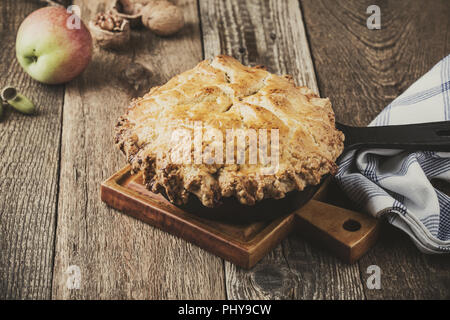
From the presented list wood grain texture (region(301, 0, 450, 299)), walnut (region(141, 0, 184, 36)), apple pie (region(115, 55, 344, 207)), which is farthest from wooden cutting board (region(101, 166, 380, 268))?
walnut (region(141, 0, 184, 36))

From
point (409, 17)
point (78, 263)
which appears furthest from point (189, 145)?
point (409, 17)

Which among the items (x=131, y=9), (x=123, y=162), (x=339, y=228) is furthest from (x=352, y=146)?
(x=131, y=9)

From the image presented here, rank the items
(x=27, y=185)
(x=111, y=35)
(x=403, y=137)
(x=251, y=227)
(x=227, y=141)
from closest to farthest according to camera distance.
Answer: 1. (x=227, y=141)
2. (x=251, y=227)
3. (x=403, y=137)
4. (x=27, y=185)
5. (x=111, y=35)

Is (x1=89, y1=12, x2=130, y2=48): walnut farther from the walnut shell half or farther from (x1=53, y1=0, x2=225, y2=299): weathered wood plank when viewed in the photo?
(x1=53, y1=0, x2=225, y2=299): weathered wood plank

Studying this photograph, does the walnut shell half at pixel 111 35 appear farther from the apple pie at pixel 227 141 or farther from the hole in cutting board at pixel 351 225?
the hole in cutting board at pixel 351 225

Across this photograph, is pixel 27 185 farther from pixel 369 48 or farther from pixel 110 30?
pixel 369 48

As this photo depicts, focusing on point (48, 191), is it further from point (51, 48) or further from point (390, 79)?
point (390, 79)
